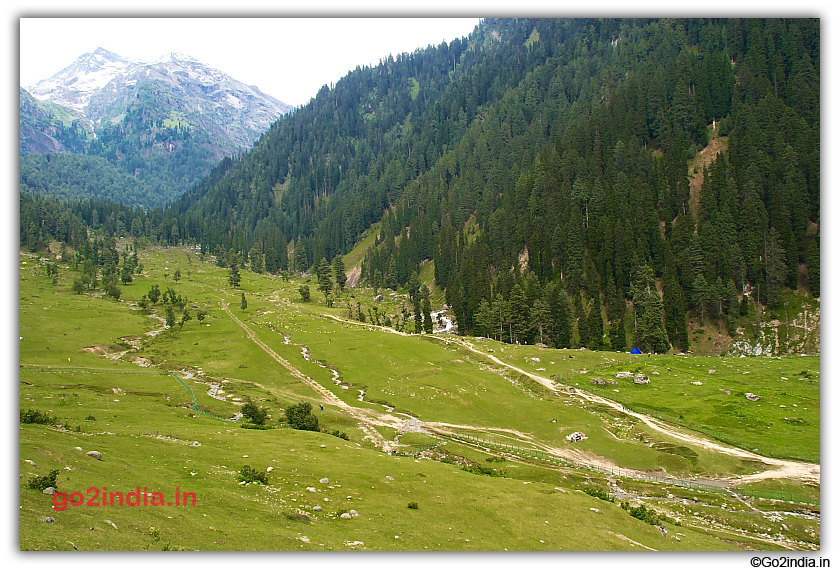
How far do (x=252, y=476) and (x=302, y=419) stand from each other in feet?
73.8

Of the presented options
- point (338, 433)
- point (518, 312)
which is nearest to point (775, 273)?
point (518, 312)

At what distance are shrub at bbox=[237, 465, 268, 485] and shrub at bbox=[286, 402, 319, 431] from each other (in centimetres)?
2121

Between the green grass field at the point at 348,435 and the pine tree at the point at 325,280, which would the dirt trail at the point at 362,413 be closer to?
the green grass field at the point at 348,435

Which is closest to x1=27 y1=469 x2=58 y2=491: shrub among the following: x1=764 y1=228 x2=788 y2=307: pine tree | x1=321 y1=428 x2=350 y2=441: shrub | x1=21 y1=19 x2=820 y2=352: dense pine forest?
x1=321 y1=428 x2=350 y2=441: shrub

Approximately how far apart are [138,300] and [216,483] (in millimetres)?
127258

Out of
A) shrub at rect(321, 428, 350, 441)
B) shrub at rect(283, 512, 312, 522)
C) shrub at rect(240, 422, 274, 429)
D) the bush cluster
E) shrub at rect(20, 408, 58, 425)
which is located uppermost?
shrub at rect(20, 408, 58, 425)

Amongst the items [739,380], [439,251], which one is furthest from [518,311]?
[439,251]

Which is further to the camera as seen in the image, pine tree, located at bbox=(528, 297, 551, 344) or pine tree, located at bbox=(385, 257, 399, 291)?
pine tree, located at bbox=(385, 257, 399, 291)

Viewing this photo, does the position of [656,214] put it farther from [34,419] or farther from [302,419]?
[34,419]

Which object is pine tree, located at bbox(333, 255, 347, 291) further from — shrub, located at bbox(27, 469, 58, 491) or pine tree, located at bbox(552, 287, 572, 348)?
shrub, located at bbox(27, 469, 58, 491)

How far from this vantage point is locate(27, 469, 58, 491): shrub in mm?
22250

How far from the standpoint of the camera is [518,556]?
84.7 ft

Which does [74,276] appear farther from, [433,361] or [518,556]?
[518,556]

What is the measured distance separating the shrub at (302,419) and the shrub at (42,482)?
99.8ft
